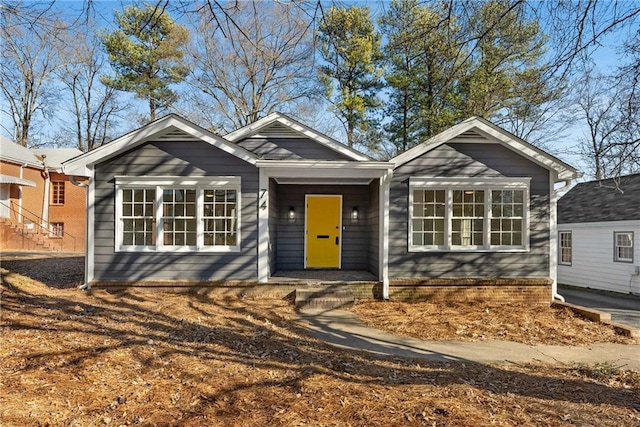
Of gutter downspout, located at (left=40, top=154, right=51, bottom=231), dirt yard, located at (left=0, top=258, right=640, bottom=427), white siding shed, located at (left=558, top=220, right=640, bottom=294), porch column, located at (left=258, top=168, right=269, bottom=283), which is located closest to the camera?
dirt yard, located at (left=0, top=258, right=640, bottom=427)

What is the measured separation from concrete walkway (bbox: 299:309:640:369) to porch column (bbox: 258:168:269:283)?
2.33 meters

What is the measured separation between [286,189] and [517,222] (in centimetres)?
581

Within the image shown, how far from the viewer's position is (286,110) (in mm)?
21375

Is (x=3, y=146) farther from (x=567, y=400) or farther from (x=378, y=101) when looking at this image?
(x=567, y=400)

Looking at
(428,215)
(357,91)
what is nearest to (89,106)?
(357,91)

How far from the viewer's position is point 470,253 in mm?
9047

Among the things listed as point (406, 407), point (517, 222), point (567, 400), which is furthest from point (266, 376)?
point (517, 222)

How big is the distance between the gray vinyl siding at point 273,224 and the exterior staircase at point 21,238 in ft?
54.9

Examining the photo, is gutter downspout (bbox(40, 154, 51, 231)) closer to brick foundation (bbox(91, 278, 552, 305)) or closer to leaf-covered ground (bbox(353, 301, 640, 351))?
brick foundation (bbox(91, 278, 552, 305))

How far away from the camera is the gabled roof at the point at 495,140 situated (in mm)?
8852

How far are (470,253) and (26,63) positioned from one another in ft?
54.4

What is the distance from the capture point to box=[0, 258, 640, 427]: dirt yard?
3.29 m

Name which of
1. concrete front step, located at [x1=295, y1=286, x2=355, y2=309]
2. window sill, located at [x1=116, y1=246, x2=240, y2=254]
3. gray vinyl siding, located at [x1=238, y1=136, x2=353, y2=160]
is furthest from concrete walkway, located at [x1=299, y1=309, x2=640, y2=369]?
gray vinyl siding, located at [x1=238, y1=136, x2=353, y2=160]

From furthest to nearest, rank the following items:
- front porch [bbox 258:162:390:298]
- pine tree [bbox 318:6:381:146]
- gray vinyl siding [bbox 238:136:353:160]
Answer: pine tree [bbox 318:6:381:146] → gray vinyl siding [bbox 238:136:353:160] → front porch [bbox 258:162:390:298]
